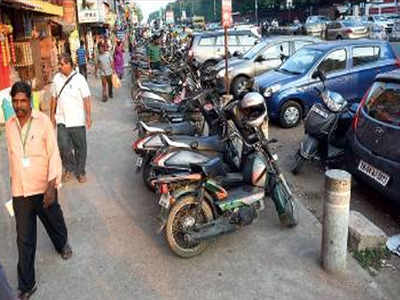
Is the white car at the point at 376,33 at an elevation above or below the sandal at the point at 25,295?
above

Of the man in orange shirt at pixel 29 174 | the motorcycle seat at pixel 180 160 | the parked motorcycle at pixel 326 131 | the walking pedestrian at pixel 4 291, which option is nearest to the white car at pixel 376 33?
the parked motorcycle at pixel 326 131

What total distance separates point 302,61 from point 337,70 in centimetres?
82

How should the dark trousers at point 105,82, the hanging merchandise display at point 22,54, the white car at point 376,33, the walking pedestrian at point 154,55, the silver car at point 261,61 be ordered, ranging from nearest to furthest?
1. the silver car at point 261,61
2. the hanging merchandise display at point 22,54
3. the dark trousers at point 105,82
4. the walking pedestrian at point 154,55
5. the white car at point 376,33

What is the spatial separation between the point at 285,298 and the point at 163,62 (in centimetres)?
1384

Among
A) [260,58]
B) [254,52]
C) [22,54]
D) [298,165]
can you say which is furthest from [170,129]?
[22,54]

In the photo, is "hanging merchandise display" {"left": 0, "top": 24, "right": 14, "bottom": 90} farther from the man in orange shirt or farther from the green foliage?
the green foliage

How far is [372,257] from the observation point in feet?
13.4

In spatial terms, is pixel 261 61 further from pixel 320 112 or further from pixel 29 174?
pixel 29 174

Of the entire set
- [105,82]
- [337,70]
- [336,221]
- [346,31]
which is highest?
[346,31]

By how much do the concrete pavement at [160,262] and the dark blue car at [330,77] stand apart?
13.4ft

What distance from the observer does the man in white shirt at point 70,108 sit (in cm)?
577

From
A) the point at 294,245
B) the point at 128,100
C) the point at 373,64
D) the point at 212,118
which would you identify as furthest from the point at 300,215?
the point at 128,100

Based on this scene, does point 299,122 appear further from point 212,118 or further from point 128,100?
point 128,100

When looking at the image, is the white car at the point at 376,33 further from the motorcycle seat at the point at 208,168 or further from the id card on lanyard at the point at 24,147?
the id card on lanyard at the point at 24,147
